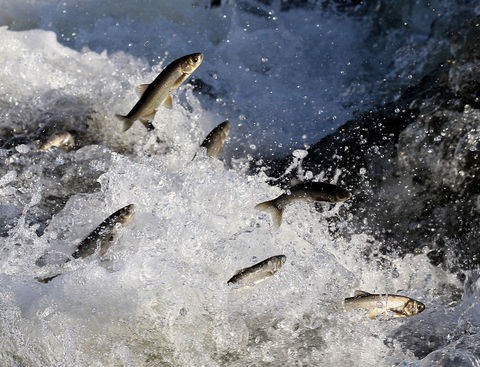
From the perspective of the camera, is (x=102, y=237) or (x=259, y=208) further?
(x=259, y=208)

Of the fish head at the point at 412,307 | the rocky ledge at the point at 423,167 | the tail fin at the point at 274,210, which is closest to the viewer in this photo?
the fish head at the point at 412,307

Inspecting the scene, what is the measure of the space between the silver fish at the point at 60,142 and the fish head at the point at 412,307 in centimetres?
242

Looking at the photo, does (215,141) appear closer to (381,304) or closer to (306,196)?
(306,196)

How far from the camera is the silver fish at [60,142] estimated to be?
17.3 ft

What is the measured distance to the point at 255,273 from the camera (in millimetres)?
3803

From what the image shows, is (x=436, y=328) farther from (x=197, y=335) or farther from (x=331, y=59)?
(x=331, y=59)

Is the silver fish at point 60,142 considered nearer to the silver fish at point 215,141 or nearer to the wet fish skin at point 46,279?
the silver fish at point 215,141

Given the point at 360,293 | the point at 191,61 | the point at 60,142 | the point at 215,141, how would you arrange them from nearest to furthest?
the point at 360,293
the point at 191,61
the point at 215,141
the point at 60,142

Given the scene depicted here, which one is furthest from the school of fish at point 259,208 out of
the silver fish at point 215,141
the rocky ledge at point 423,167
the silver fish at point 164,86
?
the rocky ledge at point 423,167

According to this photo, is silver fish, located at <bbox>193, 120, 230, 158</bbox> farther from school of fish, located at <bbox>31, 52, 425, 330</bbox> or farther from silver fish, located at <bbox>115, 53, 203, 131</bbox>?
silver fish, located at <bbox>115, 53, 203, 131</bbox>

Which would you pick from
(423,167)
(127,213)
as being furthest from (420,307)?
(127,213)

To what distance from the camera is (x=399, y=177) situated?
16.5ft

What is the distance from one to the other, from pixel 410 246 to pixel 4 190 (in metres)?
2.29

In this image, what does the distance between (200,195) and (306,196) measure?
0.54 m
